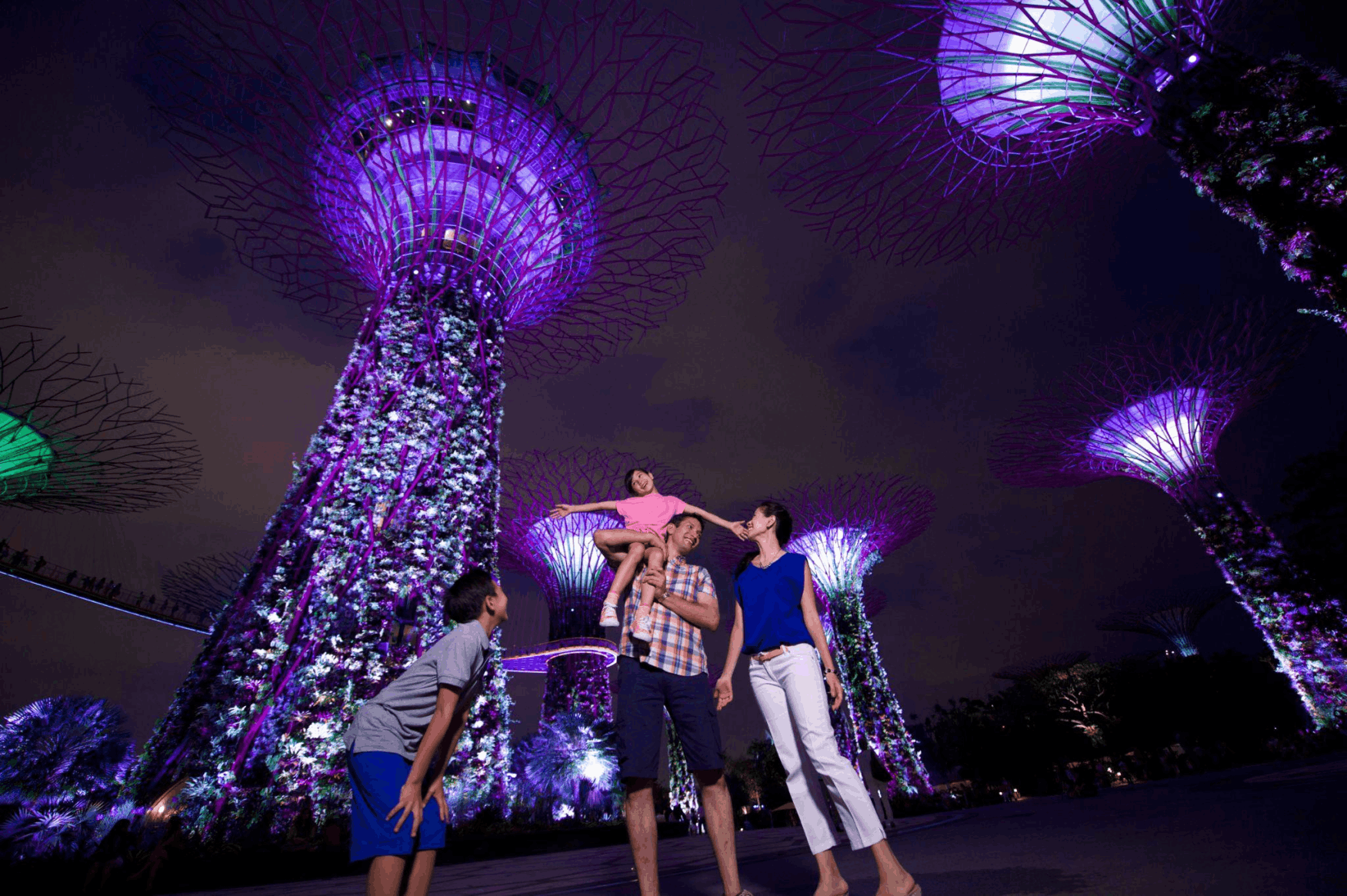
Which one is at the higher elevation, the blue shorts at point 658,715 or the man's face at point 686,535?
the man's face at point 686,535

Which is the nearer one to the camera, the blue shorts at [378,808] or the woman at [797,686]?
the blue shorts at [378,808]

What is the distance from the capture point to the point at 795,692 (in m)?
2.93

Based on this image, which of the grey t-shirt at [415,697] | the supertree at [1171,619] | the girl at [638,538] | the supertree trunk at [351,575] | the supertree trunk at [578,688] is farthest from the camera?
the supertree at [1171,619]

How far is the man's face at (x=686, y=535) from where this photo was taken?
11.7ft

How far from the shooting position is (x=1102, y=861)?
9.09 ft

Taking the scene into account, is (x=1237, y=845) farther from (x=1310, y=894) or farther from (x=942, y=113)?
(x=942, y=113)

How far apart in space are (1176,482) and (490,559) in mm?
19794

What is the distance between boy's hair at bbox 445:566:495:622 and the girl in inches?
23.3

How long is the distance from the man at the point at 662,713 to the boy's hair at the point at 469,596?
29.2 inches

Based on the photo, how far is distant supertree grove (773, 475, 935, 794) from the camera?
24672 mm

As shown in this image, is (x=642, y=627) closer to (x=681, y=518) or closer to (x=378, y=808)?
(x=681, y=518)

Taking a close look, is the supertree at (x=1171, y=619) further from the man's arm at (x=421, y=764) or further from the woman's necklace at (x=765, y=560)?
the man's arm at (x=421, y=764)

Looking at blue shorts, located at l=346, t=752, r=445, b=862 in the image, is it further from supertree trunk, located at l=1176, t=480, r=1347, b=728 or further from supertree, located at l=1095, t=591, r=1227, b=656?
supertree, located at l=1095, t=591, r=1227, b=656

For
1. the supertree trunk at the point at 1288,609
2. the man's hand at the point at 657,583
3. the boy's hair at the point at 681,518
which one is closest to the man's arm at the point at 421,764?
the man's hand at the point at 657,583
